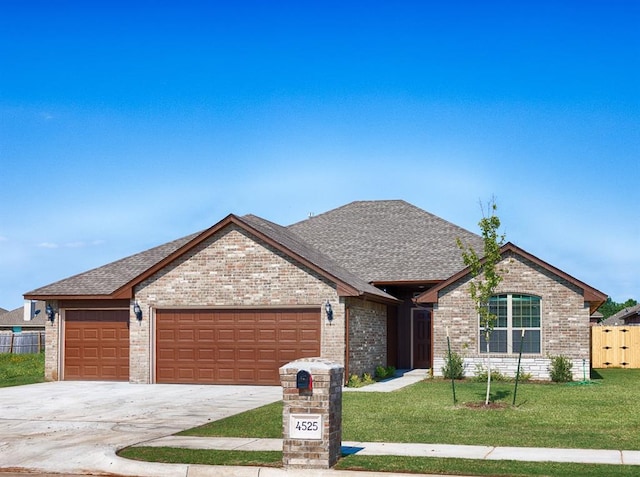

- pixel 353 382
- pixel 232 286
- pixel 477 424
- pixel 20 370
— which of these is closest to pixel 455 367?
pixel 353 382

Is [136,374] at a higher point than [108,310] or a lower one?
lower

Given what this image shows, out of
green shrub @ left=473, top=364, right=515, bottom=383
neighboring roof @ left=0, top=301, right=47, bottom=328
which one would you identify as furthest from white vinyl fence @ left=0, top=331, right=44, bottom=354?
green shrub @ left=473, top=364, right=515, bottom=383

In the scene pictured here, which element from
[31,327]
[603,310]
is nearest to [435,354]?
[31,327]

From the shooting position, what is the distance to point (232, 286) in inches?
A: 1062

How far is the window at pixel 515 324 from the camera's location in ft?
91.5

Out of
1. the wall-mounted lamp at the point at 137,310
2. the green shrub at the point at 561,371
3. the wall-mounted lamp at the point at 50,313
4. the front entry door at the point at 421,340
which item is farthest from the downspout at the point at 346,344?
the wall-mounted lamp at the point at 50,313

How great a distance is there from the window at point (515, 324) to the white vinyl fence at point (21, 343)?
31612 millimetres

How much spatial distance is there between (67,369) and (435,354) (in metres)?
12.4

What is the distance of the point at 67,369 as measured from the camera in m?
29.1

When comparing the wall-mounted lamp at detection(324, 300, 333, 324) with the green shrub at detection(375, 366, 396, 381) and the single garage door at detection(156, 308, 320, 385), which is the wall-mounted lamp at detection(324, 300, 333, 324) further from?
the green shrub at detection(375, 366, 396, 381)

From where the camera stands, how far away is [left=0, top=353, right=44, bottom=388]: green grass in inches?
Result: 1155

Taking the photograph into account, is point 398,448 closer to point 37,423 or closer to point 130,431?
point 130,431

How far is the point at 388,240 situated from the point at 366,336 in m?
8.23

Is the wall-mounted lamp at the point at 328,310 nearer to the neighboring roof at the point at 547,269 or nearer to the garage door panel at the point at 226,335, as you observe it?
the garage door panel at the point at 226,335
